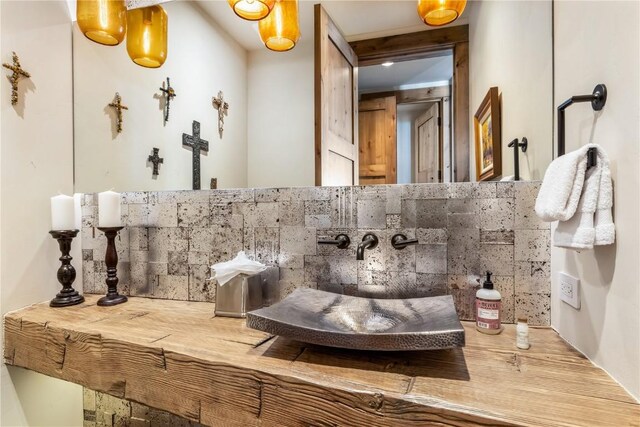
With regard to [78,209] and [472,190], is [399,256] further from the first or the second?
[78,209]

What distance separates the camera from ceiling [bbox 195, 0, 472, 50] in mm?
1265

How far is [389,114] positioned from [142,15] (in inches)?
46.6

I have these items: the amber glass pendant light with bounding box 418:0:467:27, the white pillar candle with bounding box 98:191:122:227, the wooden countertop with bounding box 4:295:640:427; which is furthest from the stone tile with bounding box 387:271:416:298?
the white pillar candle with bounding box 98:191:122:227

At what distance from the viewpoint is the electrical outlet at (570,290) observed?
0.84m

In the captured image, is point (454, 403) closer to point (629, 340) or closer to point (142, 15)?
point (629, 340)

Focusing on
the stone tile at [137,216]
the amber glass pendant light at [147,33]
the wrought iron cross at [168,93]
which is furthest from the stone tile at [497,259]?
the amber glass pendant light at [147,33]

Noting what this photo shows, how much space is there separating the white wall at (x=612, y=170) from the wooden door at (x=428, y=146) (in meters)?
0.39

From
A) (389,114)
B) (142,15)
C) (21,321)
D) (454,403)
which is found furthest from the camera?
(142,15)

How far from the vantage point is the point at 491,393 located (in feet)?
2.09

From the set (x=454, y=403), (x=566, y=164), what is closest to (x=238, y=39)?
(x=566, y=164)

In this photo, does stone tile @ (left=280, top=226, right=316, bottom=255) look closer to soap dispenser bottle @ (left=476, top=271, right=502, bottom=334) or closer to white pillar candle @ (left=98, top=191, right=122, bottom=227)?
soap dispenser bottle @ (left=476, top=271, right=502, bottom=334)

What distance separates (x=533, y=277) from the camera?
103cm

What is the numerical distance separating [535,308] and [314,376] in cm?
79

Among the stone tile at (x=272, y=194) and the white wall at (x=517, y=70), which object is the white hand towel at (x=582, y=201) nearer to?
the white wall at (x=517, y=70)
